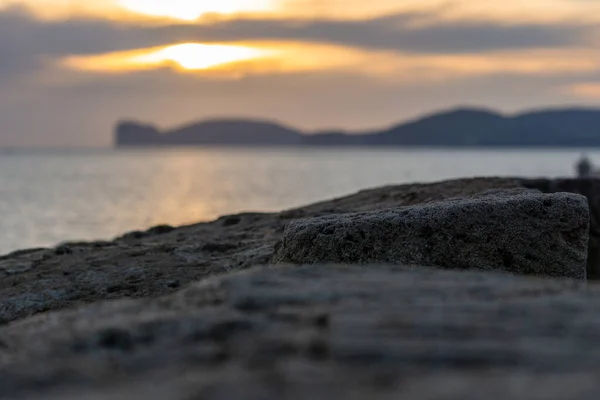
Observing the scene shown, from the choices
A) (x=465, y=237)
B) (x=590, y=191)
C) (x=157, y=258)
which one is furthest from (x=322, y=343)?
(x=590, y=191)

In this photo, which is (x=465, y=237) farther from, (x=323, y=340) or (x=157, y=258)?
(x=157, y=258)

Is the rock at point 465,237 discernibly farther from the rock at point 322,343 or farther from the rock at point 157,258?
the rock at point 322,343

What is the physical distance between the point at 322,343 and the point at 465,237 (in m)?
2.65

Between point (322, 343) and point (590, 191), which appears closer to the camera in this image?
point (322, 343)

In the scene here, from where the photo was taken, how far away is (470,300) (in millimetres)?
3184

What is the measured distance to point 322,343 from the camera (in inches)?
107

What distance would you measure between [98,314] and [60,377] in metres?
0.69

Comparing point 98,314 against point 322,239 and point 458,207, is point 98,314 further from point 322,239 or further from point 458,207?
point 458,207

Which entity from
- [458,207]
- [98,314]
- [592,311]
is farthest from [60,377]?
[458,207]

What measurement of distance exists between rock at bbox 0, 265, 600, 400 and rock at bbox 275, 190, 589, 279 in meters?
1.59

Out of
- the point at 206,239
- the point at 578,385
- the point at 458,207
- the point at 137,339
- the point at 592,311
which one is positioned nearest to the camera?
the point at 578,385

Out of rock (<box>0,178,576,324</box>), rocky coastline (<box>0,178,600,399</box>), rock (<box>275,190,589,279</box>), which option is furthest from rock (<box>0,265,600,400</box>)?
rock (<box>0,178,576,324</box>)

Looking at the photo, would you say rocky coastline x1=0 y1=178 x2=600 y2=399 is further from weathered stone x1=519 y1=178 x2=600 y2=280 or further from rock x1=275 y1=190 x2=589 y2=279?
weathered stone x1=519 y1=178 x2=600 y2=280

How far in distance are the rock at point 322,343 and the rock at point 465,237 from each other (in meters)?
1.59
